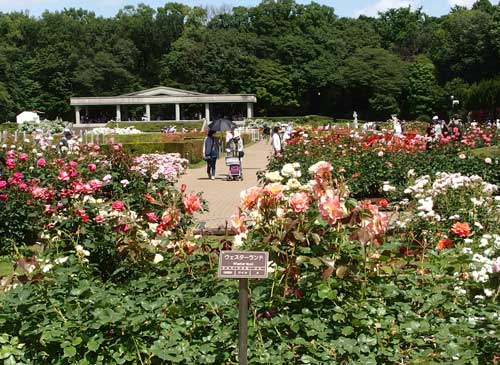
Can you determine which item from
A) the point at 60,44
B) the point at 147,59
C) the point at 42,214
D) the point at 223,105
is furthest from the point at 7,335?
the point at 147,59

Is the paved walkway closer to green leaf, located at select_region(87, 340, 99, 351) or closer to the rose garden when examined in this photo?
the rose garden

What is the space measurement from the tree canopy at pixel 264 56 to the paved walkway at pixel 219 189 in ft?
120

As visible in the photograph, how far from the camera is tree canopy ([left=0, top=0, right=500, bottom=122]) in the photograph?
58531mm

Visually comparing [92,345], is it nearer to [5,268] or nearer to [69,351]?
[69,351]

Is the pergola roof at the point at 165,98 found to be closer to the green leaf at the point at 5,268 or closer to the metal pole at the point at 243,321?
the green leaf at the point at 5,268

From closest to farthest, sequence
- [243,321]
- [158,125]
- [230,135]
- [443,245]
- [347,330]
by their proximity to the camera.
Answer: [243,321]
[347,330]
[443,245]
[230,135]
[158,125]

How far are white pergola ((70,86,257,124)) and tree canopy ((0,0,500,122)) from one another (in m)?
4.13

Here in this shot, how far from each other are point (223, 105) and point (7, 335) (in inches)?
2471

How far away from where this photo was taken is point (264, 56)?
7200 centimetres

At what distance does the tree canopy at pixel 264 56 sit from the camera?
58531mm

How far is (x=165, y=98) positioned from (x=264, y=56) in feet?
46.5

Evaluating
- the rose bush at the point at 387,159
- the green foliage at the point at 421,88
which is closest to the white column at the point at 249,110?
the green foliage at the point at 421,88

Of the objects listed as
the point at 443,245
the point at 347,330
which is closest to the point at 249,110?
the point at 443,245

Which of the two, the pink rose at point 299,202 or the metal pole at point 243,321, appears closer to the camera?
the metal pole at point 243,321
